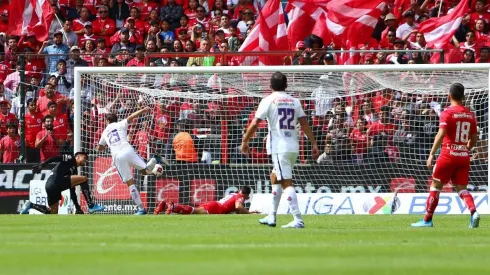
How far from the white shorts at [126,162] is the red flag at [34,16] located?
738 centimetres

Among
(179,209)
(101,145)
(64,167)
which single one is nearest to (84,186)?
(64,167)

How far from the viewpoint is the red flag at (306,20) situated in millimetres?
26003

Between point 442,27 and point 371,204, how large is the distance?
5.01 meters

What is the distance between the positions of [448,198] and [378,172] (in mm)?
1539

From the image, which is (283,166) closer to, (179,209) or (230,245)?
(230,245)

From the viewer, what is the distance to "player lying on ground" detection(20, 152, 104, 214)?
23.2 m

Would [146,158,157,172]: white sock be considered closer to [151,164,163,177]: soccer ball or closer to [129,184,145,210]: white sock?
[151,164,163,177]: soccer ball

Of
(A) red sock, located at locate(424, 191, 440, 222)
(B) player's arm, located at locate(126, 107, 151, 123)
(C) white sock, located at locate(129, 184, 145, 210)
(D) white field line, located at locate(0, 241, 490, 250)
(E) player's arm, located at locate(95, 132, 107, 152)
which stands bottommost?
(C) white sock, located at locate(129, 184, 145, 210)

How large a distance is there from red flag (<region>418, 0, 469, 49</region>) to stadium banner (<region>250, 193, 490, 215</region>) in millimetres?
4199

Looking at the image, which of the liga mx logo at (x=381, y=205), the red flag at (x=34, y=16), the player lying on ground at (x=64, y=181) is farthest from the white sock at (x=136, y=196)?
the red flag at (x=34, y=16)

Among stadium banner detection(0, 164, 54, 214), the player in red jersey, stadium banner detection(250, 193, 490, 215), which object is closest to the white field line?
the player in red jersey

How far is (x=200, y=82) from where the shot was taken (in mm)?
24641

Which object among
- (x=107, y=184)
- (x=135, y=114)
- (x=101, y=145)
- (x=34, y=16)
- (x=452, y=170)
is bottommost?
(x=107, y=184)

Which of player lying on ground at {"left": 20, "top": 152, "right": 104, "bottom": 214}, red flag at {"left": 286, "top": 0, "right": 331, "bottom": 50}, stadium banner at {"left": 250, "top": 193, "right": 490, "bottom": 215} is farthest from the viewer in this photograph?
red flag at {"left": 286, "top": 0, "right": 331, "bottom": 50}
